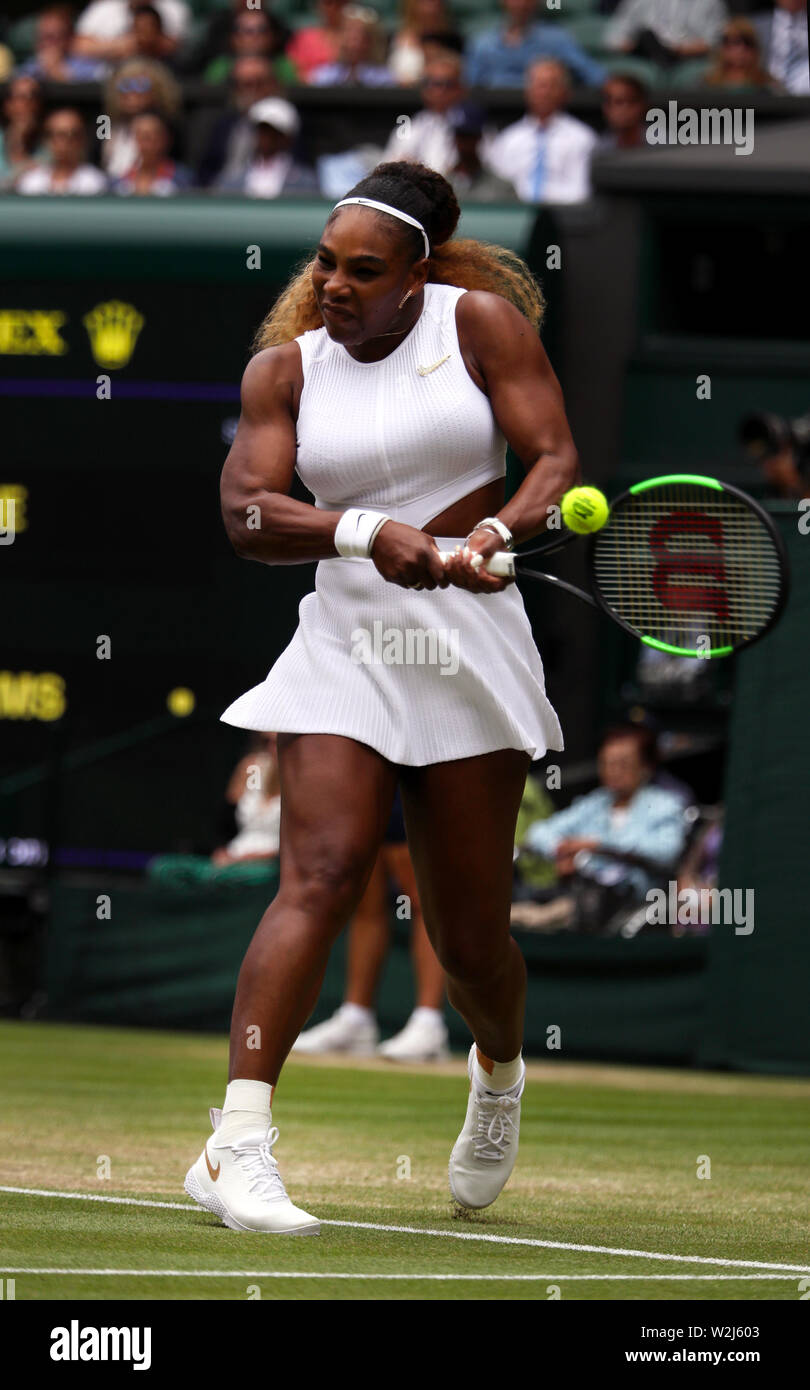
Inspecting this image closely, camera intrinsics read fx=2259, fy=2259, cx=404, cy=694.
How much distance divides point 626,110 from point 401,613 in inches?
330

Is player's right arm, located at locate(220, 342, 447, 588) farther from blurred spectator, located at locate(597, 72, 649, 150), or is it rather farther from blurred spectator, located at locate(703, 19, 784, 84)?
blurred spectator, located at locate(703, 19, 784, 84)

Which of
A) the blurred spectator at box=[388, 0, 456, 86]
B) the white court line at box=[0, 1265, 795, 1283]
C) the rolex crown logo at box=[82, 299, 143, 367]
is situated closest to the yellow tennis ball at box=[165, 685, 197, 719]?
the rolex crown logo at box=[82, 299, 143, 367]

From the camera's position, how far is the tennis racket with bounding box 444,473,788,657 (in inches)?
195

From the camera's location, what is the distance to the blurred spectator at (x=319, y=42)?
14.2m

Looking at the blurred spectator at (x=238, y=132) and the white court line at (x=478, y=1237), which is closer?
the white court line at (x=478, y=1237)

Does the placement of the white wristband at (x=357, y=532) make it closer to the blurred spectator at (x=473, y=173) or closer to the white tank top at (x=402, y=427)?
the white tank top at (x=402, y=427)

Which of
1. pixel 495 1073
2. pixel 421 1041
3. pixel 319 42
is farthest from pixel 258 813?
pixel 495 1073

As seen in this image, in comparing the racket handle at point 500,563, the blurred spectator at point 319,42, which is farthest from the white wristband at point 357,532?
the blurred spectator at point 319,42

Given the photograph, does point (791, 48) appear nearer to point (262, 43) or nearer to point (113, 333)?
point (262, 43)

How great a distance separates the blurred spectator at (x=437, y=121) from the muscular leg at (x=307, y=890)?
27.5 ft

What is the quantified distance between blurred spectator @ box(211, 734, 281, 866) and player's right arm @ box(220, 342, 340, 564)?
6.19 meters

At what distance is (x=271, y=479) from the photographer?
15.1 ft
